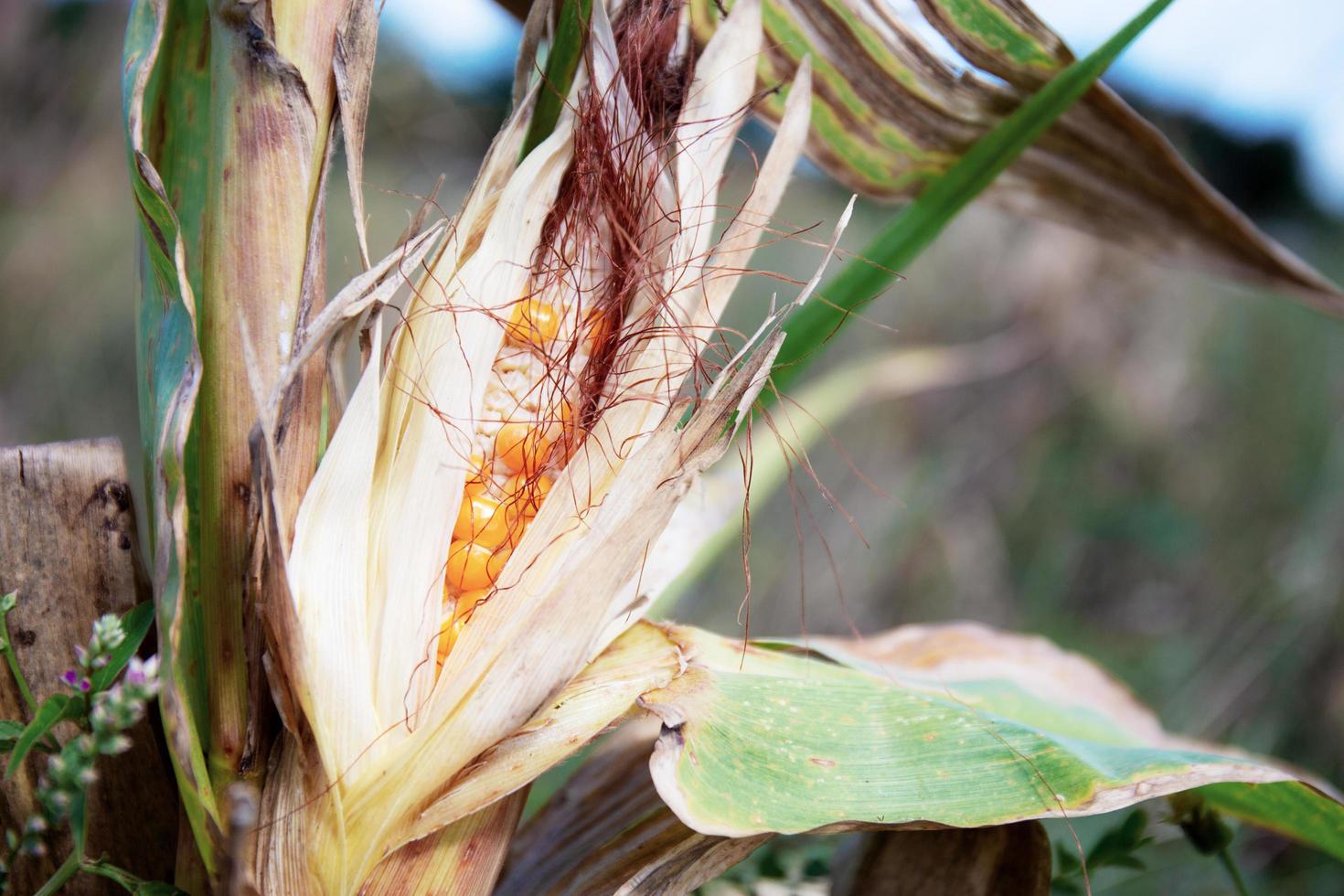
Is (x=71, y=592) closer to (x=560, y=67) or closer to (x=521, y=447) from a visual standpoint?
(x=521, y=447)

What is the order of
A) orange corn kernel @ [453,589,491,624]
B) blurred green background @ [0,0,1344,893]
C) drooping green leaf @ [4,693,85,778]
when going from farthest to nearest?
blurred green background @ [0,0,1344,893] < orange corn kernel @ [453,589,491,624] < drooping green leaf @ [4,693,85,778]

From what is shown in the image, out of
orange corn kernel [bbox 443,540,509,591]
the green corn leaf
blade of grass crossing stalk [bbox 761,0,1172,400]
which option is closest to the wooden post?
the green corn leaf

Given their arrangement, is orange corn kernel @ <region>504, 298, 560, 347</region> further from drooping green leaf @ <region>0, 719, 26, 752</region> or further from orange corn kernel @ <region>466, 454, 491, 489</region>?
drooping green leaf @ <region>0, 719, 26, 752</region>

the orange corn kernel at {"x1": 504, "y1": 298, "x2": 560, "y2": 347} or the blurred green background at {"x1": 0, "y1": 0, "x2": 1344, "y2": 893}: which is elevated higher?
the orange corn kernel at {"x1": 504, "y1": 298, "x2": 560, "y2": 347}

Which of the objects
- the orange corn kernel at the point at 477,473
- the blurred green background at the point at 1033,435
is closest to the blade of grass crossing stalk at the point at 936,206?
the orange corn kernel at the point at 477,473

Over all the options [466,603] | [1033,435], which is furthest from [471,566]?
[1033,435]

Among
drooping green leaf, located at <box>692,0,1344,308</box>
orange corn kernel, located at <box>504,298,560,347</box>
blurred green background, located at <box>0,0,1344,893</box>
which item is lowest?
blurred green background, located at <box>0,0,1344,893</box>
